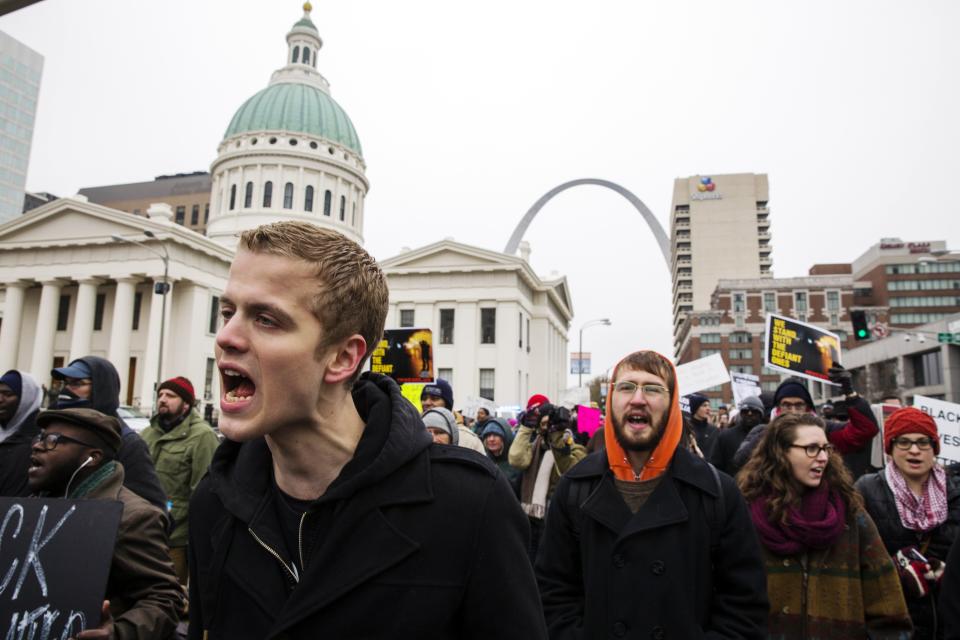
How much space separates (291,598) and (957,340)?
1205 inches

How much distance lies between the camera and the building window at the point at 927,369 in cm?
4334

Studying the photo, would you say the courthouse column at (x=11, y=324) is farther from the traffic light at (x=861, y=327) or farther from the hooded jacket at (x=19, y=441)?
the hooded jacket at (x=19, y=441)

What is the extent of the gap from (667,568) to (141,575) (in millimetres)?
2296

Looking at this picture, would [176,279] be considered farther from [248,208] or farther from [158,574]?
[158,574]

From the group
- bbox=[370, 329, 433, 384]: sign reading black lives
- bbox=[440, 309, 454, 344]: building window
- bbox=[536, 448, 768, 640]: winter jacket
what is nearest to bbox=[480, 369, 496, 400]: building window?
bbox=[440, 309, 454, 344]: building window

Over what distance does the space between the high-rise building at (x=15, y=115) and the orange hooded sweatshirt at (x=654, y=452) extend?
4400 inches

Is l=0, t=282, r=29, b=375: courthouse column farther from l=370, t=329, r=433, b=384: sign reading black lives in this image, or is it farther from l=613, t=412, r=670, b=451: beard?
l=613, t=412, r=670, b=451: beard

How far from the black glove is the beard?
12.7 feet

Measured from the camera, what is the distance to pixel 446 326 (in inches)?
2279

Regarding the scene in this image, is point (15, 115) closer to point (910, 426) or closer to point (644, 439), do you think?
point (644, 439)

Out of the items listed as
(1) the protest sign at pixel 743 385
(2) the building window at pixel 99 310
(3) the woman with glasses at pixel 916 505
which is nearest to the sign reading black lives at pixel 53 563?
(3) the woman with glasses at pixel 916 505

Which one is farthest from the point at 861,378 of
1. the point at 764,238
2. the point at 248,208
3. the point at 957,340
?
the point at 764,238

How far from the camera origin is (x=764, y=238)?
127 m

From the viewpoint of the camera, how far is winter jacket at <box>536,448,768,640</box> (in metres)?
2.93
